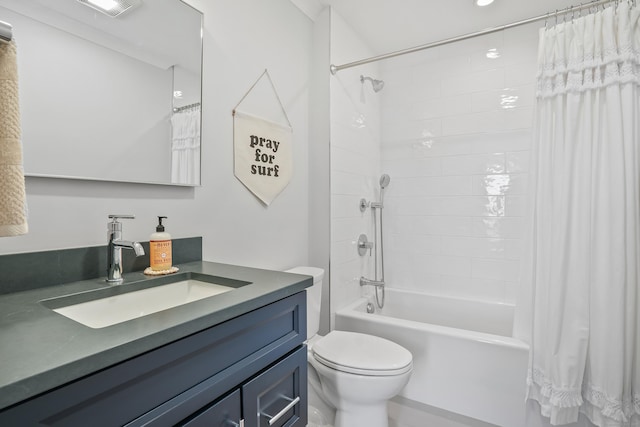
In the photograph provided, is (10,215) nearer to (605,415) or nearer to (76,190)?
(76,190)

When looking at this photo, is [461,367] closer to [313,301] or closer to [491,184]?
[313,301]

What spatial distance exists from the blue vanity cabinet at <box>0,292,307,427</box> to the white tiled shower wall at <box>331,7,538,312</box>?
118 cm

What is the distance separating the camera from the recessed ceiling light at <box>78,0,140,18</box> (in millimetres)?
1055

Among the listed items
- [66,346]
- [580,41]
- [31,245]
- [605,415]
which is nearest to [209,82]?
[31,245]

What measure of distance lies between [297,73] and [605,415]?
2351 millimetres

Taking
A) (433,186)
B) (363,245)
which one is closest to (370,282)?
(363,245)

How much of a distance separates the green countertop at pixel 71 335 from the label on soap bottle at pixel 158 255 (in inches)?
7.2

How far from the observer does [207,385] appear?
2.30 ft

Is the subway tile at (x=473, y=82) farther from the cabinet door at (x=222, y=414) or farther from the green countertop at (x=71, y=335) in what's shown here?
the cabinet door at (x=222, y=414)

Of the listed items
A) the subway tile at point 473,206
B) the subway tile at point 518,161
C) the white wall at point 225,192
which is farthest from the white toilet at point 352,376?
the subway tile at point 518,161

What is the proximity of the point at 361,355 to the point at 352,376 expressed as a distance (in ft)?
0.42

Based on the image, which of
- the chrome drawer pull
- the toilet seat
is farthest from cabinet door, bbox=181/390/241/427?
the toilet seat

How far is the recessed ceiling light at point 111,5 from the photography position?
41.5 inches

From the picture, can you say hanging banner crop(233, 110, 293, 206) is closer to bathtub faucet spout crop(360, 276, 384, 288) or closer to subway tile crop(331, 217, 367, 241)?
subway tile crop(331, 217, 367, 241)
